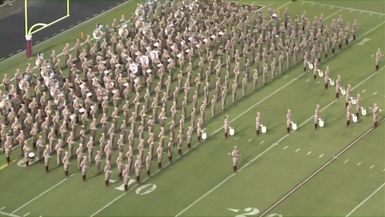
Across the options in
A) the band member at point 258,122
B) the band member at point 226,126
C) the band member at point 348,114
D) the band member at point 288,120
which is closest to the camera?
the band member at point 226,126

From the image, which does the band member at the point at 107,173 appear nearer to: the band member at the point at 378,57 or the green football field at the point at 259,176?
the green football field at the point at 259,176

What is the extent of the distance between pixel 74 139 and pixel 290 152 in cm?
769

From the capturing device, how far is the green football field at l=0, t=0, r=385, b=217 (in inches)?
1817

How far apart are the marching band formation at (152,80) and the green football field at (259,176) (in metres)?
0.53

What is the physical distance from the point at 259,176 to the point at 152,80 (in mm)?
9776

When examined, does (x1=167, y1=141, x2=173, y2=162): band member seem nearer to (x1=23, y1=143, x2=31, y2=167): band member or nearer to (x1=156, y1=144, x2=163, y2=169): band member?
(x1=156, y1=144, x2=163, y2=169): band member

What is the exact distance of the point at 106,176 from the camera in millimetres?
47312

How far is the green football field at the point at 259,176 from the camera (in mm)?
46156

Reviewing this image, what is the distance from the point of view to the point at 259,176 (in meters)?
48.5

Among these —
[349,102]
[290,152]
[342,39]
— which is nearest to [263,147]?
[290,152]

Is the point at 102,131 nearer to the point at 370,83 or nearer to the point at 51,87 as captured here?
the point at 51,87

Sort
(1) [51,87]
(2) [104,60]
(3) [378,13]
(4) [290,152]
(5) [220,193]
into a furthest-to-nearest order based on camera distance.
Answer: (3) [378,13], (2) [104,60], (1) [51,87], (4) [290,152], (5) [220,193]

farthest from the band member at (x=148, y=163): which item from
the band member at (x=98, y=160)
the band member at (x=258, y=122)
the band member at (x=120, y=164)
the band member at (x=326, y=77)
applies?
the band member at (x=326, y=77)

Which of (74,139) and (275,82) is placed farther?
(275,82)
